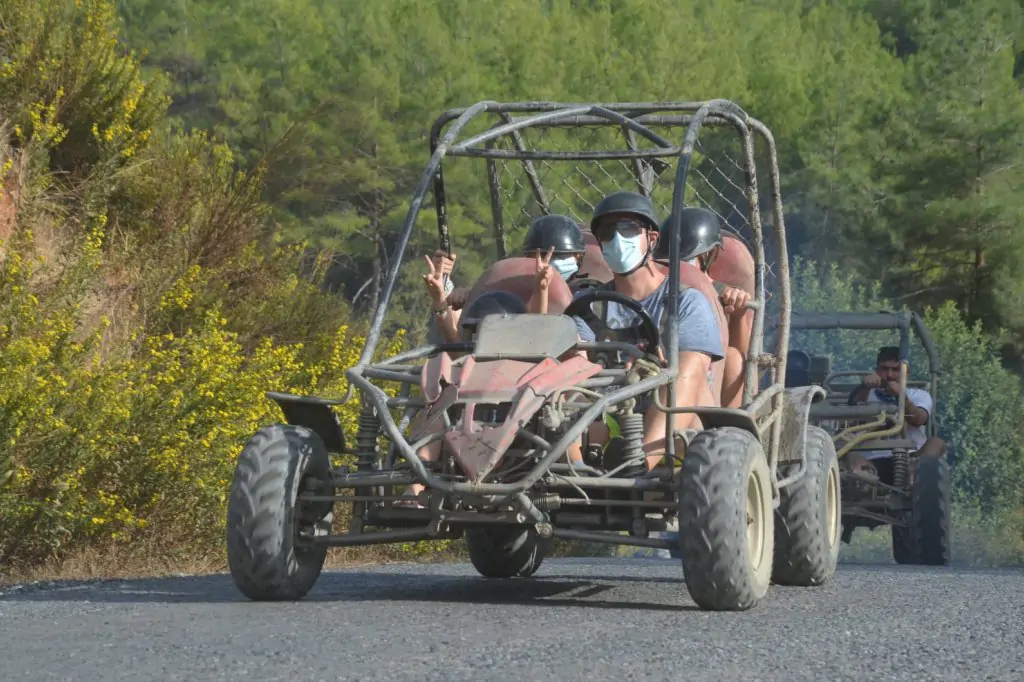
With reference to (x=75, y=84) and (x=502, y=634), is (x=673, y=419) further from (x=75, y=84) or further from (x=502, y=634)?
(x=75, y=84)

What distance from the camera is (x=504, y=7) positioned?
62.2m

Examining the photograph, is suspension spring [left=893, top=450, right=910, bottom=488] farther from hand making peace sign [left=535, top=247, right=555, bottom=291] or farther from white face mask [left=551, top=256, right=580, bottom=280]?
hand making peace sign [left=535, top=247, right=555, bottom=291]

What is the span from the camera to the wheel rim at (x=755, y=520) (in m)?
9.44

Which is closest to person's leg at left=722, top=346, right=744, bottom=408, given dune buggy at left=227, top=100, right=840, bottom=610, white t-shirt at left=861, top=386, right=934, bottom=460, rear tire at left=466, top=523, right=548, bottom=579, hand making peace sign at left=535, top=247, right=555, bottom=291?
dune buggy at left=227, top=100, right=840, bottom=610

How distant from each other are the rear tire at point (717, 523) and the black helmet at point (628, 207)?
1.80 m

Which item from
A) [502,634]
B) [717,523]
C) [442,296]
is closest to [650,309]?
[442,296]

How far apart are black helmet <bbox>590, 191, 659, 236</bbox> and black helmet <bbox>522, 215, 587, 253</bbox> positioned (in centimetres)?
100

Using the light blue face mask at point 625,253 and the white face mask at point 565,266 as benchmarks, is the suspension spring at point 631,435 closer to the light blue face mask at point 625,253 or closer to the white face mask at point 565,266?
the light blue face mask at point 625,253

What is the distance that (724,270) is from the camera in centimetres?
1291

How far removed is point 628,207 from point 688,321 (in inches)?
29.2

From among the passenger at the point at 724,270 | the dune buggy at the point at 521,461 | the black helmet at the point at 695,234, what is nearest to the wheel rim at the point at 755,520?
the dune buggy at the point at 521,461

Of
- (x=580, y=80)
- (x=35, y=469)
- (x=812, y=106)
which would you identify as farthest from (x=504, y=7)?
(x=35, y=469)

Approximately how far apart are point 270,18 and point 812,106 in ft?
54.8

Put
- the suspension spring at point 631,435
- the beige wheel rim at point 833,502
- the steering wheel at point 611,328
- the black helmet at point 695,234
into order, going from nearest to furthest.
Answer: the suspension spring at point 631,435
the steering wheel at point 611,328
the beige wheel rim at point 833,502
the black helmet at point 695,234
